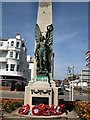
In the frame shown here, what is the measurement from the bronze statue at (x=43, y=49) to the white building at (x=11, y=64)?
33922 mm

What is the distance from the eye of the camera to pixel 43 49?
15211 mm

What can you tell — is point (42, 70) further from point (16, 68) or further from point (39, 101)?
point (16, 68)

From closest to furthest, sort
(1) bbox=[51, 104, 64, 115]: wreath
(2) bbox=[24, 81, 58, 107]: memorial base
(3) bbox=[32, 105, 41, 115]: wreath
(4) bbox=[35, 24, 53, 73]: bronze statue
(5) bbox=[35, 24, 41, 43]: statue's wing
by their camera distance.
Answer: (3) bbox=[32, 105, 41, 115]: wreath
(1) bbox=[51, 104, 64, 115]: wreath
(2) bbox=[24, 81, 58, 107]: memorial base
(4) bbox=[35, 24, 53, 73]: bronze statue
(5) bbox=[35, 24, 41, 43]: statue's wing

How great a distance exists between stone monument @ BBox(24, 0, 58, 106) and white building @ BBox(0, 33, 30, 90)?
111 feet

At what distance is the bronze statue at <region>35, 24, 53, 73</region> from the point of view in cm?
1522

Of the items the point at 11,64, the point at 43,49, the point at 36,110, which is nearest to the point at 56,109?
the point at 36,110

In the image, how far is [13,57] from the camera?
164 feet

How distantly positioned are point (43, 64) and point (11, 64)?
35.0 m

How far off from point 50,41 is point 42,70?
2.11 meters

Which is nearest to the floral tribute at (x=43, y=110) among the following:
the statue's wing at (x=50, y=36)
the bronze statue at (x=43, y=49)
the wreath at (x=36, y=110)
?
the wreath at (x=36, y=110)

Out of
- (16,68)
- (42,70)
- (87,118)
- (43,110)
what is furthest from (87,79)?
(16,68)

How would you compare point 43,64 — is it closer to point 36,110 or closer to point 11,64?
point 36,110

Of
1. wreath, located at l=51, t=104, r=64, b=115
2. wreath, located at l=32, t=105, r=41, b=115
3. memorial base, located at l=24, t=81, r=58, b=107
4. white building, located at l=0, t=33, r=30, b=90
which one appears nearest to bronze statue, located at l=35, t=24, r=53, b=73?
memorial base, located at l=24, t=81, r=58, b=107

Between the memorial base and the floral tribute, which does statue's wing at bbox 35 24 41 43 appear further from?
the floral tribute
